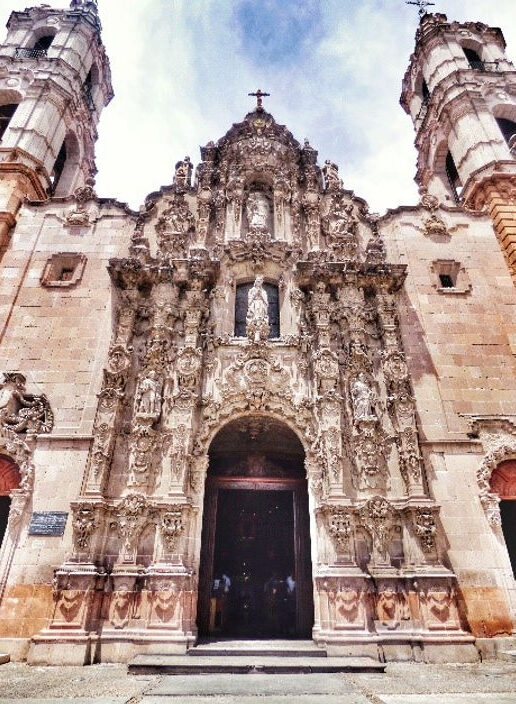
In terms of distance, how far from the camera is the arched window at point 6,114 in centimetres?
2077

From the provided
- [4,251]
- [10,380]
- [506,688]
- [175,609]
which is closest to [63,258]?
[4,251]

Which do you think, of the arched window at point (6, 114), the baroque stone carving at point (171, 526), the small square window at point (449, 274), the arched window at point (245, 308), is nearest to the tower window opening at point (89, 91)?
the arched window at point (6, 114)

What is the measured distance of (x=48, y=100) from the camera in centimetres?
2023

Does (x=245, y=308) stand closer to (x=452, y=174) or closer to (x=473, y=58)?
(x=452, y=174)

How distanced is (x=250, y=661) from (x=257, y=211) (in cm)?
1422

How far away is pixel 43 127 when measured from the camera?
63.7ft

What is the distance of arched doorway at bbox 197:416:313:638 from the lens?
42.5 ft

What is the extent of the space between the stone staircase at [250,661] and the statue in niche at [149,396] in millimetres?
5841

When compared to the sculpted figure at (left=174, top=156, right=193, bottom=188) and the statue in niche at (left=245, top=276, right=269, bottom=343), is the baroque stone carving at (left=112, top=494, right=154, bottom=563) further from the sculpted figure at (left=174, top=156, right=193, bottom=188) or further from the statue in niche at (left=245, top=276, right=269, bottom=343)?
the sculpted figure at (left=174, top=156, right=193, bottom=188)

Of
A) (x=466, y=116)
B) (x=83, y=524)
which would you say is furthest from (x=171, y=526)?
(x=466, y=116)

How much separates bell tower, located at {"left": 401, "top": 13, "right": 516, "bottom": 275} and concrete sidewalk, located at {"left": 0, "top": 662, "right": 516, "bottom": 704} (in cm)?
1361

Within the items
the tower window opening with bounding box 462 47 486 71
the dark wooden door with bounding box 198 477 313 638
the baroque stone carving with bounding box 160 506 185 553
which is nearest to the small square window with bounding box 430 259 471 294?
the dark wooden door with bounding box 198 477 313 638

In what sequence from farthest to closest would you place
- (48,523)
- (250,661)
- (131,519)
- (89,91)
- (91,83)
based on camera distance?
1. (91,83)
2. (89,91)
3. (48,523)
4. (131,519)
5. (250,661)

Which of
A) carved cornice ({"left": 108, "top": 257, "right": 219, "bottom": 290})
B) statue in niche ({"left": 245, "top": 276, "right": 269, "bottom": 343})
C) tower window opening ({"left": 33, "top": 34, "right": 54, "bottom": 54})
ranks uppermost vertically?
tower window opening ({"left": 33, "top": 34, "right": 54, "bottom": 54})
